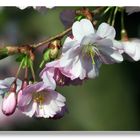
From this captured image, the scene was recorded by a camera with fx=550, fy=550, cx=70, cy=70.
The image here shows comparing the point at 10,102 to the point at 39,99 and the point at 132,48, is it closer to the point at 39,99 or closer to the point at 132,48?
the point at 39,99

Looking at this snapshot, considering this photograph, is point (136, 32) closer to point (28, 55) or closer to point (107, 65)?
point (107, 65)

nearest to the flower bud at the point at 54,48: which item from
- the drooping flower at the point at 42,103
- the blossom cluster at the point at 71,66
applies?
the blossom cluster at the point at 71,66

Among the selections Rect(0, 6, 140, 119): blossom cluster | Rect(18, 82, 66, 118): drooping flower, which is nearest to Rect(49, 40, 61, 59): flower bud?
Rect(0, 6, 140, 119): blossom cluster

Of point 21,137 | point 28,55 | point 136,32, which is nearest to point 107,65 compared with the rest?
point 136,32

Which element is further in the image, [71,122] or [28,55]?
[71,122]

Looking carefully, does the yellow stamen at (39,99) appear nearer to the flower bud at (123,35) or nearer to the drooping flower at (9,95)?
the drooping flower at (9,95)

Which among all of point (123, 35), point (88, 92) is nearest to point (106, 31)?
point (123, 35)
